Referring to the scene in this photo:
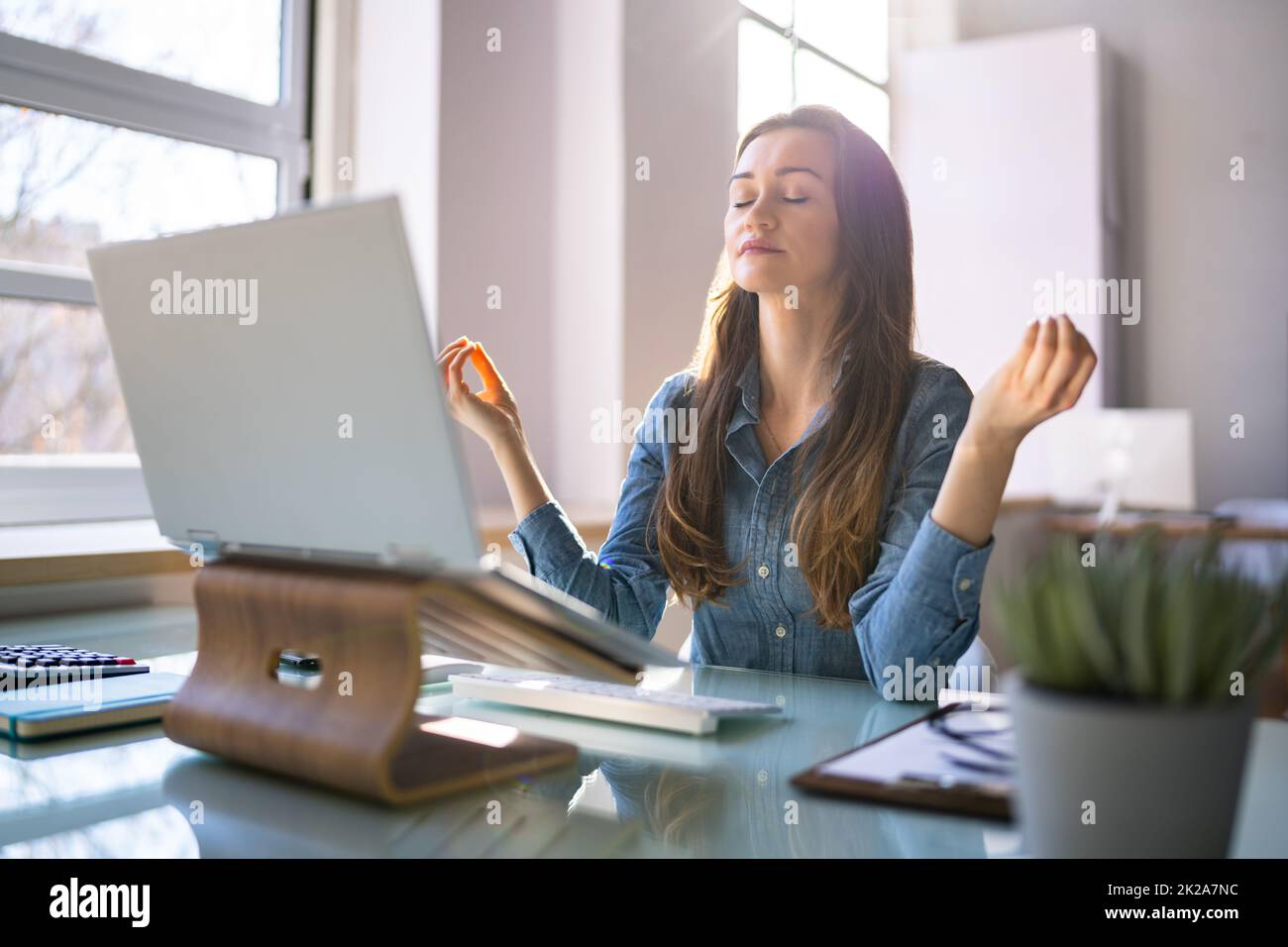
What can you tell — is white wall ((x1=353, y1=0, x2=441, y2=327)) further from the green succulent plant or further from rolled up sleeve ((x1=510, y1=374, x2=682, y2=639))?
the green succulent plant

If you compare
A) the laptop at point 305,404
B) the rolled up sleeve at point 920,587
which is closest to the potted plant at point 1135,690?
the laptop at point 305,404

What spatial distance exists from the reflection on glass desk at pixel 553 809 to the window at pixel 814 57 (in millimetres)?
2562

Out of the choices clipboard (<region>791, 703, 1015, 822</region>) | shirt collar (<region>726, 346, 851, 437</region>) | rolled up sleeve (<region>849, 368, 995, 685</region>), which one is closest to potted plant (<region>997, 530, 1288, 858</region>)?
clipboard (<region>791, 703, 1015, 822</region>)

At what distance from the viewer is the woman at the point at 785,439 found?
1300 millimetres

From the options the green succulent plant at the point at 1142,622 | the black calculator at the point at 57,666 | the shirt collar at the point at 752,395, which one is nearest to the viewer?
the green succulent plant at the point at 1142,622

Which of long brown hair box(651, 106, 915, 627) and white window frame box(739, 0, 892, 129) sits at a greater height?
white window frame box(739, 0, 892, 129)

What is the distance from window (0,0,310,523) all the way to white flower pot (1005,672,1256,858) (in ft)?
6.55

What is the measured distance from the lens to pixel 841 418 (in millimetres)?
1381

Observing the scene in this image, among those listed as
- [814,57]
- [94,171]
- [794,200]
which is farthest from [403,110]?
[814,57]

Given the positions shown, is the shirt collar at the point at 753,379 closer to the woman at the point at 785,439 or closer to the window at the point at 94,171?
the woman at the point at 785,439

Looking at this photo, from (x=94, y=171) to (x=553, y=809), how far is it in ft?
6.48

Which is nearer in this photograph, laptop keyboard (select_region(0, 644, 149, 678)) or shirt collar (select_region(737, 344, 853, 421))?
laptop keyboard (select_region(0, 644, 149, 678))

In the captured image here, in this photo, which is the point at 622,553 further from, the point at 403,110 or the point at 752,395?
the point at 403,110

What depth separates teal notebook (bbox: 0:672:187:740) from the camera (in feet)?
2.75
